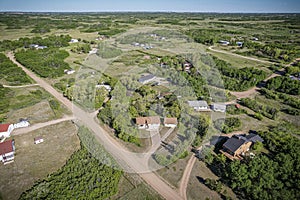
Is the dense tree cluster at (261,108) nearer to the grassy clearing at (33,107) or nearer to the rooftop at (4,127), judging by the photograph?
the grassy clearing at (33,107)

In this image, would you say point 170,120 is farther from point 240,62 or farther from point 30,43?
point 30,43

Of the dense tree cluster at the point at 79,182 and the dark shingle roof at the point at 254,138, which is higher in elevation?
the dark shingle roof at the point at 254,138

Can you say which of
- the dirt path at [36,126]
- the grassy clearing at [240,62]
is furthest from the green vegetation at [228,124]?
the grassy clearing at [240,62]

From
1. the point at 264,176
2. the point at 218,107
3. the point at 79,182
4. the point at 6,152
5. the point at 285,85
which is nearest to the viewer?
the point at 264,176

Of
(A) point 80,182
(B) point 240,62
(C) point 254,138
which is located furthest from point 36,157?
(B) point 240,62

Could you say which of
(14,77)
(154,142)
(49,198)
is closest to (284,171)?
(154,142)

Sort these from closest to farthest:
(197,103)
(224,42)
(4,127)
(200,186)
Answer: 1. (200,186)
2. (4,127)
3. (197,103)
4. (224,42)

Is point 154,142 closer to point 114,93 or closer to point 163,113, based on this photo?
point 163,113
